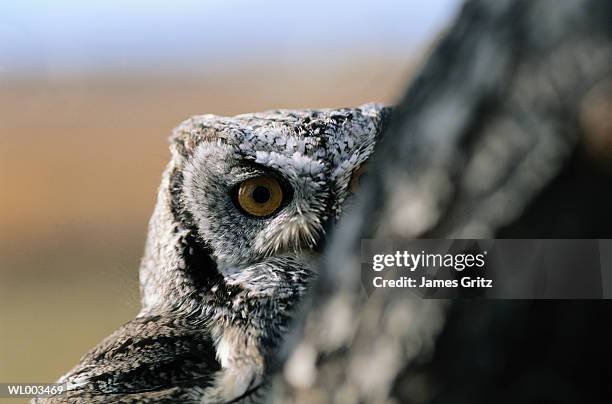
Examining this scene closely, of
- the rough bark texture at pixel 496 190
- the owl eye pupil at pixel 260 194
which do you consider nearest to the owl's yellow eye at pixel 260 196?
the owl eye pupil at pixel 260 194

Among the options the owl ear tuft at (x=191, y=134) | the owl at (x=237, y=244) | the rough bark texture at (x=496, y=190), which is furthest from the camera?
the owl ear tuft at (x=191, y=134)

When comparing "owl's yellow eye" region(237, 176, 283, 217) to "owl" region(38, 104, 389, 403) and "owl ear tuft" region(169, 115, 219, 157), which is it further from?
"owl ear tuft" region(169, 115, 219, 157)

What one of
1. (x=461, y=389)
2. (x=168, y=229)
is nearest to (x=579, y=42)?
(x=461, y=389)

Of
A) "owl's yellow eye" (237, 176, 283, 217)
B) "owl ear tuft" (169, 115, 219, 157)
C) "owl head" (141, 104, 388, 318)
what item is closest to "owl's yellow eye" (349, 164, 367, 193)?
"owl head" (141, 104, 388, 318)

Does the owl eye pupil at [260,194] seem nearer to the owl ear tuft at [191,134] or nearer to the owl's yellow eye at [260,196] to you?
the owl's yellow eye at [260,196]

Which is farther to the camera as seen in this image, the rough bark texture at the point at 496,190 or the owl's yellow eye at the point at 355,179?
the owl's yellow eye at the point at 355,179

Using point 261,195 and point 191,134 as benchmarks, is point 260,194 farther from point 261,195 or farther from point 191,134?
point 191,134
